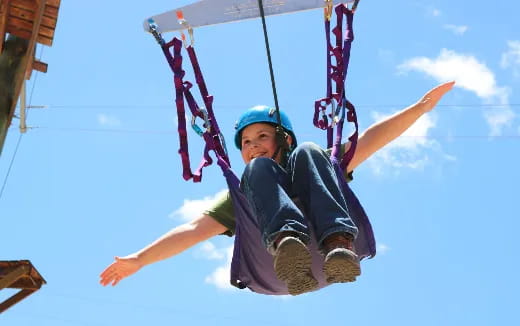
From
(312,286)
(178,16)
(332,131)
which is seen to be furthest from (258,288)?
(178,16)

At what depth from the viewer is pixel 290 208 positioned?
3.39m

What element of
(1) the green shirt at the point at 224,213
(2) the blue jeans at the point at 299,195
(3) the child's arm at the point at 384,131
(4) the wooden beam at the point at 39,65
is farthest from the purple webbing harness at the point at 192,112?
(4) the wooden beam at the point at 39,65

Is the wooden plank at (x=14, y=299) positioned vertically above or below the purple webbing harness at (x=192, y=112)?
below

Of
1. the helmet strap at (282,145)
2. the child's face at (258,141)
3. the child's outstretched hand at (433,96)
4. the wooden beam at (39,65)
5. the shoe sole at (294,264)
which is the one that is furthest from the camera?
the wooden beam at (39,65)

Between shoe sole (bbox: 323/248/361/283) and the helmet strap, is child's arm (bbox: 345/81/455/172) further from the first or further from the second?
shoe sole (bbox: 323/248/361/283)

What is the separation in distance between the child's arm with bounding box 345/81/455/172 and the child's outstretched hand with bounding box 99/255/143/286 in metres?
1.30

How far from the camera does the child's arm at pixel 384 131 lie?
13.8 feet

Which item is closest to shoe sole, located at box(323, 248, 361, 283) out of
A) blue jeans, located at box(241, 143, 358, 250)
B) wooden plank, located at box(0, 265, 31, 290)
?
blue jeans, located at box(241, 143, 358, 250)

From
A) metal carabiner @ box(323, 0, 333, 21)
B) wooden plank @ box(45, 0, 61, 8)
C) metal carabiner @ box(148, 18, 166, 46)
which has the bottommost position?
metal carabiner @ box(148, 18, 166, 46)

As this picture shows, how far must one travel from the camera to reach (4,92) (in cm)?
643

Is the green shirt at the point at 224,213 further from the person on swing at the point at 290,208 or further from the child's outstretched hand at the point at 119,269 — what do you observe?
the child's outstretched hand at the point at 119,269

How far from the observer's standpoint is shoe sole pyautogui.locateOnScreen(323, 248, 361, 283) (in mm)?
3297

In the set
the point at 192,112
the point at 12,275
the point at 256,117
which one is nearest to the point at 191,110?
the point at 192,112

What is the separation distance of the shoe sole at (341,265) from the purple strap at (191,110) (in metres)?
0.94
